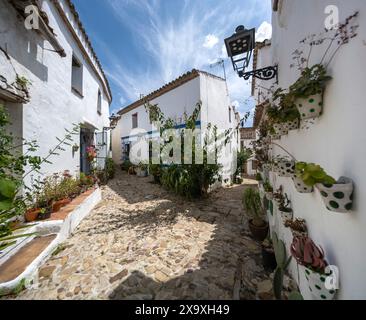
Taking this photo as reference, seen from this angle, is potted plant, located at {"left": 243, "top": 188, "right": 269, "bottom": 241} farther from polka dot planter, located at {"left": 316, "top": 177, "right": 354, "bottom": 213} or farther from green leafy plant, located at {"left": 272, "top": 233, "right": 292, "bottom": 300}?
polka dot planter, located at {"left": 316, "top": 177, "right": 354, "bottom": 213}

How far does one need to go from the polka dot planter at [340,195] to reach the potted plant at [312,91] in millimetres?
597

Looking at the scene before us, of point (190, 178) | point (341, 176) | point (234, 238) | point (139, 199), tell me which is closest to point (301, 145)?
point (341, 176)

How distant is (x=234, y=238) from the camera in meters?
3.49

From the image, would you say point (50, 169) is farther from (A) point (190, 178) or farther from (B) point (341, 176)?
(B) point (341, 176)

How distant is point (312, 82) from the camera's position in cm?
117

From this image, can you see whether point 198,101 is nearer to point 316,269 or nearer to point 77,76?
point 77,76

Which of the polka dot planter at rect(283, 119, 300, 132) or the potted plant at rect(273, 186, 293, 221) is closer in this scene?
the polka dot planter at rect(283, 119, 300, 132)

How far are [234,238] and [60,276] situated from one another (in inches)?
119

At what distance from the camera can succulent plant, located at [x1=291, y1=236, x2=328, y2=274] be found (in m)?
1.09

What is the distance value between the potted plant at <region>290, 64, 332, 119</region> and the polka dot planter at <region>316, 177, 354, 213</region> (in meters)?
0.60

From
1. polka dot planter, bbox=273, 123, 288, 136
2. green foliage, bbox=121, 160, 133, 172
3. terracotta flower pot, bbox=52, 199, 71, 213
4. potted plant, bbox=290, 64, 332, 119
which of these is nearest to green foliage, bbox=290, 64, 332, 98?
potted plant, bbox=290, 64, 332, 119

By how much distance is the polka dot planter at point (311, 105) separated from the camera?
3.94ft

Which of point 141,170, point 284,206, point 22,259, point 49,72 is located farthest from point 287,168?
point 141,170

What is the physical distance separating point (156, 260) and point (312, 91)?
2985mm
